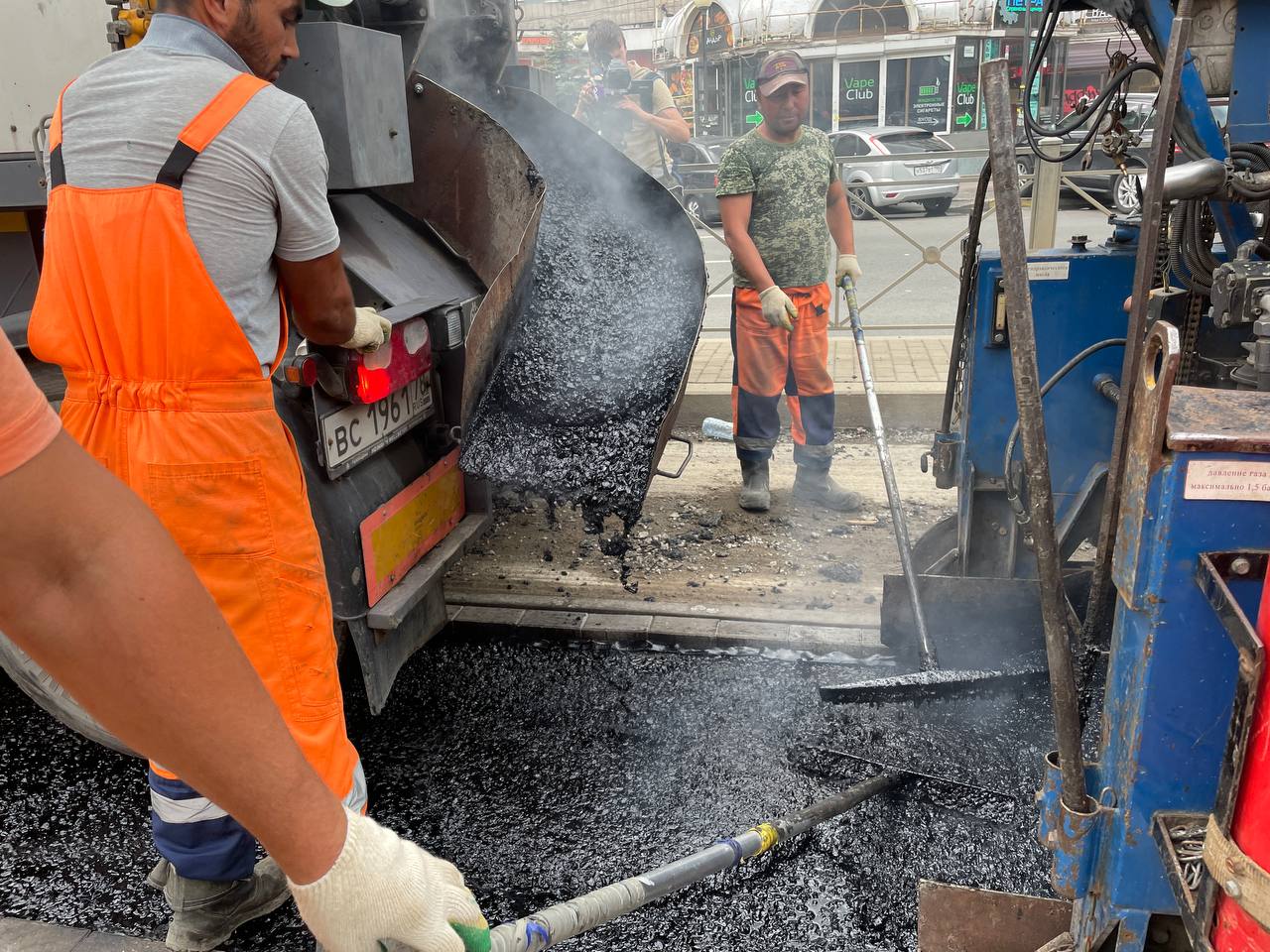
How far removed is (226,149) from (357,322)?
61 centimetres

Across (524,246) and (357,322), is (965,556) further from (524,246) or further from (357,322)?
(357,322)

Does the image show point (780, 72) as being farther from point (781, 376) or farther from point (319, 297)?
point (319, 297)

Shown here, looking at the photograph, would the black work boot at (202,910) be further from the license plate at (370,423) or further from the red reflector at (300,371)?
the red reflector at (300,371)

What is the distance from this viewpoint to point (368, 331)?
Result: 2557mm

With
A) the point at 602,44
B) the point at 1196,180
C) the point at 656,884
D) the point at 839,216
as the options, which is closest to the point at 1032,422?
the point at 656,884

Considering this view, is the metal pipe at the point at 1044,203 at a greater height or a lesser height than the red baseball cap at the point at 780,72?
lesser

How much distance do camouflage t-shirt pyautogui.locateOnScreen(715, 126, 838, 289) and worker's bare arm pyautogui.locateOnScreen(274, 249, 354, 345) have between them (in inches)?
120

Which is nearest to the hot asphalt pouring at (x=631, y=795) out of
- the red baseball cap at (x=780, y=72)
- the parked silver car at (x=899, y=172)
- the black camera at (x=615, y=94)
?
the red baseball cap at (x=780, y=72)

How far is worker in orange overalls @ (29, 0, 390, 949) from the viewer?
1974mm

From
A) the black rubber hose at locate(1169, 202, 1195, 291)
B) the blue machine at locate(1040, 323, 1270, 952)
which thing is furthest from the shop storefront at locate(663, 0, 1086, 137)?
the blue machine at locate(1040, 323, 1270, 952)

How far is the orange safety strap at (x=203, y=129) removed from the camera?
196 centimetres

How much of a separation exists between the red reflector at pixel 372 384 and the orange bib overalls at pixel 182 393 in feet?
1.70

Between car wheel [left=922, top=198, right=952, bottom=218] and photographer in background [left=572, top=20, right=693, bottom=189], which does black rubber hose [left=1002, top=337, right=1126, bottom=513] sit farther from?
car wheel [left=922, top=198, right=952, bottom=218]

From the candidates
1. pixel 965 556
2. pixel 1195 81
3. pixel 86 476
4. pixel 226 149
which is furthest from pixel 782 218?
pixel 86 476
